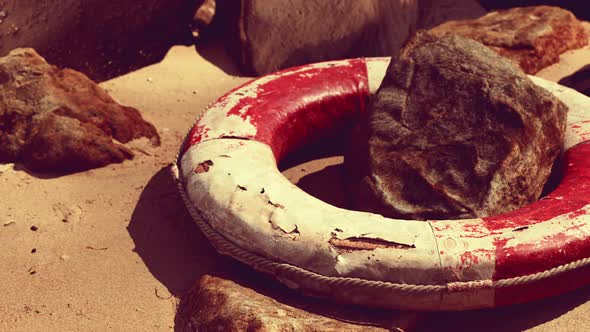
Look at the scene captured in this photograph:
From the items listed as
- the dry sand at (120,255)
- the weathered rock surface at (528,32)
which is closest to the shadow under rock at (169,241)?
the dry sand at (120,255)

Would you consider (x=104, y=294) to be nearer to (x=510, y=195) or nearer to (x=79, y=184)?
(x=79, y=184)

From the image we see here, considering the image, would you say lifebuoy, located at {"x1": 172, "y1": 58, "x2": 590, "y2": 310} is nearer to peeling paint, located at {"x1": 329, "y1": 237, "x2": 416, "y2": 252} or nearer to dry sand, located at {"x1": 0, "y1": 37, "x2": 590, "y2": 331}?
peeling paint, located at {"x1": 329, "y1": 237, "x2": 416, "y2": 252}

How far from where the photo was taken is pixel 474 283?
235 cm

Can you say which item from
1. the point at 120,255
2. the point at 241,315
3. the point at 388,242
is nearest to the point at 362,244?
the point at 388,242

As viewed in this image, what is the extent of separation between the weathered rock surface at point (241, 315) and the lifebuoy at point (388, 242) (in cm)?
8

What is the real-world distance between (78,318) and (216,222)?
0.52 metres

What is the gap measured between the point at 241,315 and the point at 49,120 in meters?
1.36

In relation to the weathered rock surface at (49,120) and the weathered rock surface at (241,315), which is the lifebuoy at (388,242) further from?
the weathered rock surface at (49,120)

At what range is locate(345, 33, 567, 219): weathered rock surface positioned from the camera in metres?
2.63

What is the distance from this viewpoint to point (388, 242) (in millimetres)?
2406

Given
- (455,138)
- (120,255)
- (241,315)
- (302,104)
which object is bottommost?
(120,255)

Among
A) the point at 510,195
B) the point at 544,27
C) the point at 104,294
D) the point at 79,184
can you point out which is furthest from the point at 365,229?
the point at 544,27

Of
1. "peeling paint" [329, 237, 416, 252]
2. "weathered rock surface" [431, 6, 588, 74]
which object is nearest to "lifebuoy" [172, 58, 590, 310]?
"peeling paint" [329, 237, 416, 252]

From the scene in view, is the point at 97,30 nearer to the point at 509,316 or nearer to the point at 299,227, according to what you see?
the point at 299,227
